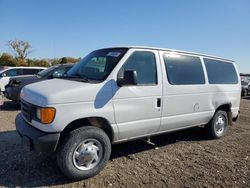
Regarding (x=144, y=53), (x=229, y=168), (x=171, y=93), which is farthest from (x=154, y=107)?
(x=229, y=168)

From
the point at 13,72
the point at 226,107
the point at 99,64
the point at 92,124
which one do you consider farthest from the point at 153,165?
the point at 13,72

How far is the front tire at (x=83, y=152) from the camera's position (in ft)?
Answer: 13.4

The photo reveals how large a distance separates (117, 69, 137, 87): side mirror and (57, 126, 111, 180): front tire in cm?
87

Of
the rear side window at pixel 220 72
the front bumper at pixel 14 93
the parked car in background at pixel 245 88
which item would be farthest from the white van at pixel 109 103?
the parked car in background at pixel 245 88

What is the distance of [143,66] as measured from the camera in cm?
497

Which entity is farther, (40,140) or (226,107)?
(226,107)

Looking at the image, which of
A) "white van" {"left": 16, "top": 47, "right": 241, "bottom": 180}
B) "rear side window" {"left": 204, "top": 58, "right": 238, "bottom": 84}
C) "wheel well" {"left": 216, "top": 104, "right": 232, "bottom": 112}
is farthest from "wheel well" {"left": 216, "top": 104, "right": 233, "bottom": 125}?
"white van" {"left": 16, "top": 47, "right": 241, "bottom": 180}

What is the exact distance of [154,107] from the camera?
5070mm

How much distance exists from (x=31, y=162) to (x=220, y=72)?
194 inches

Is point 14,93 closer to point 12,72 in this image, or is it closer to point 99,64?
point 12,72

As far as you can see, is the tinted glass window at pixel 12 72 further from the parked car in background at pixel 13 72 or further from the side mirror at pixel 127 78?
the side mirror at pixel 127 78

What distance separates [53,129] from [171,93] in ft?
8.14

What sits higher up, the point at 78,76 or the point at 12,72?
the point at 78,76

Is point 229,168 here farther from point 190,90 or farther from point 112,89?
point 112,89
